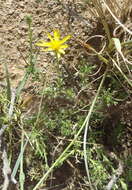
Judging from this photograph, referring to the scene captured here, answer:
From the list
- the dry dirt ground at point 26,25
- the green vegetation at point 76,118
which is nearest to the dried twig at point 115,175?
the green vegetation at point 76,118

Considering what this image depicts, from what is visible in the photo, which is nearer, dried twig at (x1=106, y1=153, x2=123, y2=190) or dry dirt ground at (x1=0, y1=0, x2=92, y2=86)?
dried twig at (x1=106, y1=153, x2=123, y2=190)

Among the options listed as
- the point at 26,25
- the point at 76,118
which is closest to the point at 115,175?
the point at 76,118

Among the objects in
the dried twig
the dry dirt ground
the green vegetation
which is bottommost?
the dried twig

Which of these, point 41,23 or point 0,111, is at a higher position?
point 41,23

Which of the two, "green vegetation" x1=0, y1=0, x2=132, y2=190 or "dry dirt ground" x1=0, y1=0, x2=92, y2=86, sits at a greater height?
"dry dirt ground" x1=0, y1=0, x2=92, y2=86

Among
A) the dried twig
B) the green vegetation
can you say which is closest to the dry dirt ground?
the green vegetation

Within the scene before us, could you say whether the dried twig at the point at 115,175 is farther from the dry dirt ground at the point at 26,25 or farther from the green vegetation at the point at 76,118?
the dry dirt ground at the point at 26,25

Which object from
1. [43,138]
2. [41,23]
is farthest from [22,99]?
[41,23]

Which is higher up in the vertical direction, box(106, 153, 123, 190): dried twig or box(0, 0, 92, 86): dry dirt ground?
box(0, 0, 92, 86): dry dirt ground

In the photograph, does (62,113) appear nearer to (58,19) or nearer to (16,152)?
(16,152)

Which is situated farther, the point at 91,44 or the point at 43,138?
the point at 91,44

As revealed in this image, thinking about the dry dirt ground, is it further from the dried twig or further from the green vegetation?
the dried twig
